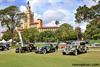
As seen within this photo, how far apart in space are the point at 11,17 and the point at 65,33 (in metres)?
65.1

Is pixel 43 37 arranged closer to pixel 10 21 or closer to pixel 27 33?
pixel 27 33

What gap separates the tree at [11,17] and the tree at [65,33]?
62.6 meters

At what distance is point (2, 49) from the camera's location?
204ft

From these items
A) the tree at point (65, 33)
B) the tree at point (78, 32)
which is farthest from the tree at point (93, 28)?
the tree at point (78, 32)

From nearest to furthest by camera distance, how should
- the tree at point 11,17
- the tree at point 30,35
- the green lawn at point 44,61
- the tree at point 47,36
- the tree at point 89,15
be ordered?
the green lawn at point 44,61, the tree at point 89,15, the tree at point 11,17, the tree at point 30,35, the tree at point 47,36

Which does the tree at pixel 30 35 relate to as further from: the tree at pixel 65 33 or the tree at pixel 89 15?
the tree at pixel 89 15

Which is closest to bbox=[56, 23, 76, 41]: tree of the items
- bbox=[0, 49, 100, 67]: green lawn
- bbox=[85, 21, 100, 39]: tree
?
bbox=[85, 21, 100, 39]: tree

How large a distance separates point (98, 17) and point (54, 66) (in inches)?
1490

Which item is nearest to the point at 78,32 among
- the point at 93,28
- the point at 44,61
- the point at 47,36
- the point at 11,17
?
the point at 47,36

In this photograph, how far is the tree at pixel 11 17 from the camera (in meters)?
82.9

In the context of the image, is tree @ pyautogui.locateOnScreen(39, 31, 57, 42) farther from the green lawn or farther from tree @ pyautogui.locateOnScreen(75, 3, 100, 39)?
the green lawn

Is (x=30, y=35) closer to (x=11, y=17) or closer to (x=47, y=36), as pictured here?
(x=47, y=36)

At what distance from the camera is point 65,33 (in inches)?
5709

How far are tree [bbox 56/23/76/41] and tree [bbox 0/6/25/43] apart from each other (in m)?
62.6
